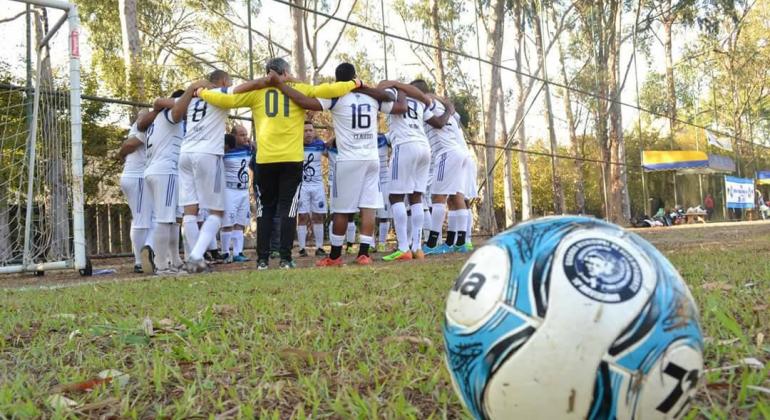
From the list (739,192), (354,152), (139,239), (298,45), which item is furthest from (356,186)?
(739,192)

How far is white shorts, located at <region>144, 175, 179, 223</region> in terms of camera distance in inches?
272

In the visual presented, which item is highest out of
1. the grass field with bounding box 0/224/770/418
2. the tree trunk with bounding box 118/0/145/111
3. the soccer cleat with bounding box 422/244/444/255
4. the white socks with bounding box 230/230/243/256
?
the tree trunk with bounding box 118/0/145/111

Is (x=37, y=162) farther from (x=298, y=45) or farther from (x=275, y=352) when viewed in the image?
(x=298, y=45)

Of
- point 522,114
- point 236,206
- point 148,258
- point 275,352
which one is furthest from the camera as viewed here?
point 522,114

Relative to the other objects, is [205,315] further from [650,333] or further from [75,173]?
[75,173]

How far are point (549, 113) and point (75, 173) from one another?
1623 cm

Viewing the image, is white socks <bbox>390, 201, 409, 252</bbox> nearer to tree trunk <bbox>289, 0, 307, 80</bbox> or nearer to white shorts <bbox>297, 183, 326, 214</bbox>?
white shorts <bbox>297, 183, 326, 214</bbox>

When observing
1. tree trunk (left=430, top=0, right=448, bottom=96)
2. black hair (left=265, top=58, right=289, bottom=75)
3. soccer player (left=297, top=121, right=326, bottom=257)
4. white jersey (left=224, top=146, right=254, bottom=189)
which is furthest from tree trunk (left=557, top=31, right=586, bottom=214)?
black hair (left=265, top=58, right=289, bottom=75)

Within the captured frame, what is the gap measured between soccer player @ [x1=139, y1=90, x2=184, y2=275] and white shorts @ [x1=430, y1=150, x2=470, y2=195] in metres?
3.20

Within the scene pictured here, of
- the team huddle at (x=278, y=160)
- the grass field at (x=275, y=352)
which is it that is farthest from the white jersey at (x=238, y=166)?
the grass field at (x=275, y=352)

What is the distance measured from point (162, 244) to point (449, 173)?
11.7 feet

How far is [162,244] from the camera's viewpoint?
702cm

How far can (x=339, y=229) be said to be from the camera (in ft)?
23.5

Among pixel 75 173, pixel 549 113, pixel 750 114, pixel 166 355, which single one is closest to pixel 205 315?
pixel 166 355
